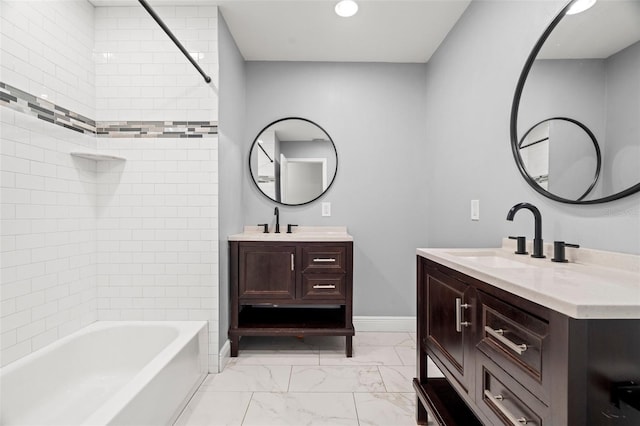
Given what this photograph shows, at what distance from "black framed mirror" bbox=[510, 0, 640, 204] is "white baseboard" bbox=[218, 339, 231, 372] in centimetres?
223

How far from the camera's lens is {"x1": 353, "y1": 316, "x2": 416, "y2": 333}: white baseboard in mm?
3064

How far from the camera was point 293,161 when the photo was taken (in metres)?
3.04

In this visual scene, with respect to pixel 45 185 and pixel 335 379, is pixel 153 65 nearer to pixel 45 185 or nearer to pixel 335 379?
pixel 45 185

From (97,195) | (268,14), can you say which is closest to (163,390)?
(97,195)

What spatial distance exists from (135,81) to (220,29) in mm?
704

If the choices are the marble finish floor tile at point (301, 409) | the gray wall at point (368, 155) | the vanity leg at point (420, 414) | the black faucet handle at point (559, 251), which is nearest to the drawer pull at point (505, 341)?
the black faucet handle at point (559, 251)

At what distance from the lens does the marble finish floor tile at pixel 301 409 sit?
5.70ft

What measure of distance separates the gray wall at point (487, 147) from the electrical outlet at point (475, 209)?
40mm

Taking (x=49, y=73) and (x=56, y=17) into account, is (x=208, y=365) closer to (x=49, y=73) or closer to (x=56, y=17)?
(x=49, y=73)

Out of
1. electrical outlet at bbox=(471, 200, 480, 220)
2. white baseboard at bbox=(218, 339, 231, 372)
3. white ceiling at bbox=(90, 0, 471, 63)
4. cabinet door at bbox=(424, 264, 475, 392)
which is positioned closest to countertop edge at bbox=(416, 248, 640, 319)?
cabinet door at bbox=(424, 264, 475, 392)

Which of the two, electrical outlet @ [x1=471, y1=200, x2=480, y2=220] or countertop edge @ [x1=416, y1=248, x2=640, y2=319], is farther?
electrical outlet @ [x1=471, y1=200, x2=480, y2=220]

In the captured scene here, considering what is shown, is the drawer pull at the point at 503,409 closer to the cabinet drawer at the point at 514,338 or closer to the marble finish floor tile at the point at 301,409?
the cabinet drawer at the point at 514,338

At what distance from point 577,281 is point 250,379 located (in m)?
1.97

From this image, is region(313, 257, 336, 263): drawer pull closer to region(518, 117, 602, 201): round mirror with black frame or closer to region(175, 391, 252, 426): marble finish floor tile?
region(175, 391, 252, 426): marble finish floor tile
